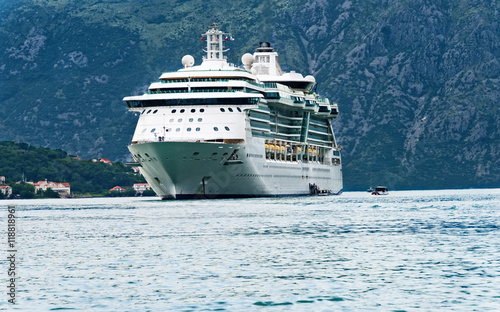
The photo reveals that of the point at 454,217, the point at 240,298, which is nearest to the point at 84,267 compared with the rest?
the point at 240,298

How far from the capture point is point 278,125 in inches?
5635

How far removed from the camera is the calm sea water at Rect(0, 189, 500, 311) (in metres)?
36.1

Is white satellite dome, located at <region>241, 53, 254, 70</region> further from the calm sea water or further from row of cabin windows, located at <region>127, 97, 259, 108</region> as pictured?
the calm sea water

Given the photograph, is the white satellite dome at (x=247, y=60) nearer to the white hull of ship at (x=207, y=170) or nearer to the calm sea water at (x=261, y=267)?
the white hull of ship at (x=207, y=170)

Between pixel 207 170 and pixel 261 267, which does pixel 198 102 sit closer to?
pixel 207 170

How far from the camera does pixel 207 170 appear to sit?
11444 cm

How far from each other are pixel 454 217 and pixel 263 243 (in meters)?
28.1

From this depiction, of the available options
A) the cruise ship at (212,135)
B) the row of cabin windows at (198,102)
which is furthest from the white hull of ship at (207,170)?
the row of cabin windows at (198,102)

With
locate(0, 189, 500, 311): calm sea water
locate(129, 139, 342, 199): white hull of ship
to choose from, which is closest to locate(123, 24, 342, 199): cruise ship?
locate(129, 139, 342, 199): white hull of ship

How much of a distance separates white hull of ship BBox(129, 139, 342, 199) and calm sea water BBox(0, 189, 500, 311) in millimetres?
39900

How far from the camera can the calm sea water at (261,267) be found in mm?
36125

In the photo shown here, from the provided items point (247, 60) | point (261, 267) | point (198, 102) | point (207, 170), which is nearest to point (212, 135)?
point (198, 102)

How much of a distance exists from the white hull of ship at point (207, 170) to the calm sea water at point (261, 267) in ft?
131

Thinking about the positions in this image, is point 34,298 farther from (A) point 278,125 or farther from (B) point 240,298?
(A) point 278,125
